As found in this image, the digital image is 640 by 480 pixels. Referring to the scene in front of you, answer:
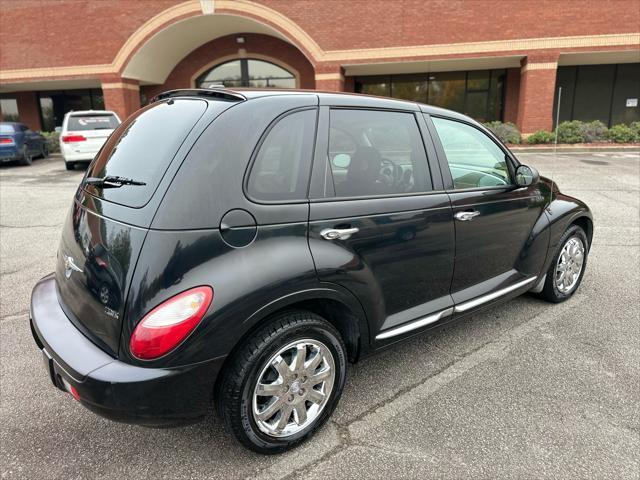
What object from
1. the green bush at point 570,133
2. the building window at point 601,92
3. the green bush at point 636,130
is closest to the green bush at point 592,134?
the green bush at point 570,133

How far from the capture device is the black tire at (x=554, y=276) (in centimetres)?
395

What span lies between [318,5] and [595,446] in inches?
767

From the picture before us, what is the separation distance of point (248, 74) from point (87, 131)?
11679 mm

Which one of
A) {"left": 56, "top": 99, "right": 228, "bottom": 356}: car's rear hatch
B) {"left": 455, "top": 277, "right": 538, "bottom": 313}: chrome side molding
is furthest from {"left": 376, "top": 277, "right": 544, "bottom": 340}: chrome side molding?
{"left": 56, "top": 99, "right": 228, "bottom": 356}: car's rear hatch

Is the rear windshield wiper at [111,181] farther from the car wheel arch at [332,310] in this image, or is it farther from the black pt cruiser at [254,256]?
the car wheel arch at [332,310]

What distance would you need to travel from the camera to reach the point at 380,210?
2.58m

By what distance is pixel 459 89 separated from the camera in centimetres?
2208

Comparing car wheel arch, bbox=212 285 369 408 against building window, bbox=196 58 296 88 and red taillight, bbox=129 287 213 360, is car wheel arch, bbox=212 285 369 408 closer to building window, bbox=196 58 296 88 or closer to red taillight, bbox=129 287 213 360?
red taillight, bbox=129 287 213 360

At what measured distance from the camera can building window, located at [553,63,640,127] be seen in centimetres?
2130

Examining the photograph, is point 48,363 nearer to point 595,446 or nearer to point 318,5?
point 595,446

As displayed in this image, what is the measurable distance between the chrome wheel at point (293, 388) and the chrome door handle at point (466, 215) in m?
1.25

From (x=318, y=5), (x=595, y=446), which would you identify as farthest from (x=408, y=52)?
(x=595, y=446)

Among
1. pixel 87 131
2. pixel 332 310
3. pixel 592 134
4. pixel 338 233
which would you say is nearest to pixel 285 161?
pixel 338 233

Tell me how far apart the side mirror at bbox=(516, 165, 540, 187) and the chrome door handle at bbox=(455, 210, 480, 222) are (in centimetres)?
64
